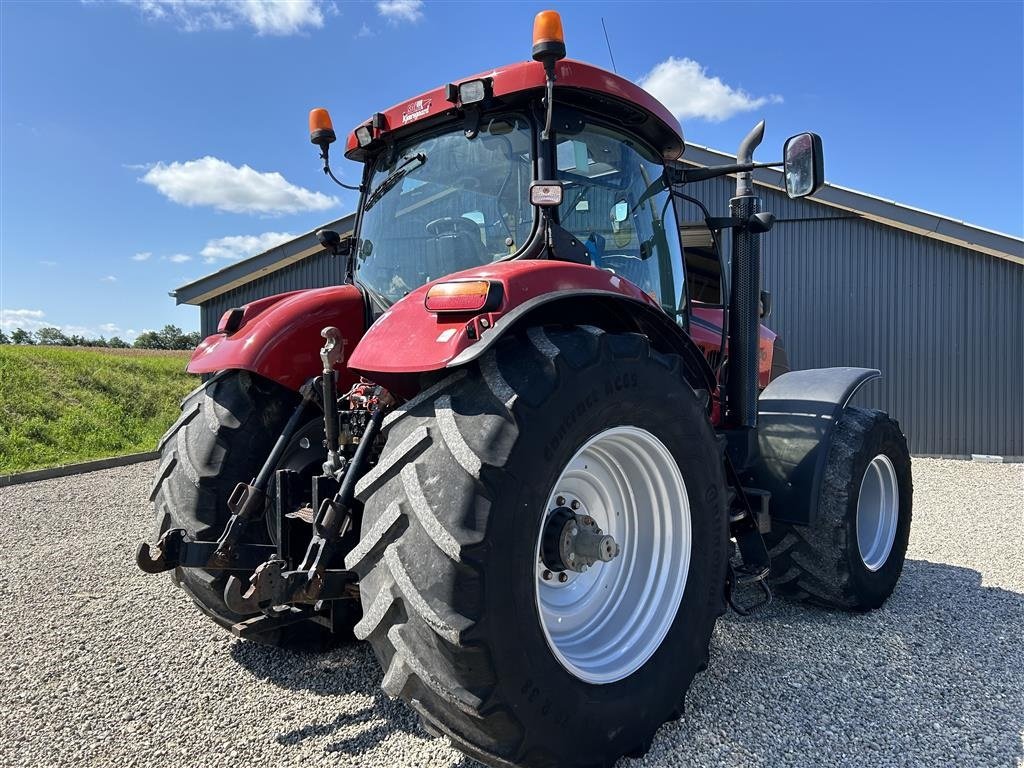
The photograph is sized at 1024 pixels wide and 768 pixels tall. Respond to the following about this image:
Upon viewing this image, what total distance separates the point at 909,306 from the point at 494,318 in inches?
398

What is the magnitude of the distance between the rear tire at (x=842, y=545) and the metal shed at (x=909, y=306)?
6815 millimetres

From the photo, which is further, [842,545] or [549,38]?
[842,545]

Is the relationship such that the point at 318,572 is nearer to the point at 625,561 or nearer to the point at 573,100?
the point at 625,561

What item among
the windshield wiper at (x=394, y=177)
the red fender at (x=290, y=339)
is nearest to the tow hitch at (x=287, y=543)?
the red fender at (x=290, y=339)

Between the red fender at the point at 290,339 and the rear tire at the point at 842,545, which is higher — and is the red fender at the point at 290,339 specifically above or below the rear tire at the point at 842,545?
above

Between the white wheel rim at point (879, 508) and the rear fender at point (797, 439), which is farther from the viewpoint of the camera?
the white wheel rim at point (879, 508)

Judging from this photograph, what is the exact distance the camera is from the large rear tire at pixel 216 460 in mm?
2518

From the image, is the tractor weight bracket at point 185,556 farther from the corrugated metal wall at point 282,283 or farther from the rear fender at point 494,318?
the corrugated metal wall at point 282,283

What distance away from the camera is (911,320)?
32.5 feet

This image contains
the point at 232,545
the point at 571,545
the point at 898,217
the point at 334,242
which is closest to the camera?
the point at 571,545

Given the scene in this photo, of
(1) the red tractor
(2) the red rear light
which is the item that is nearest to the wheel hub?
(1) the red tractor

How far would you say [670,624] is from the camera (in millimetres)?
2205

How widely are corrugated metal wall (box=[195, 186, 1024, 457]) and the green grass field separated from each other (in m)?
10.3

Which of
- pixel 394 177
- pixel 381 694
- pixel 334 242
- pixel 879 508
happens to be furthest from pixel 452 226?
pixel 879 508
